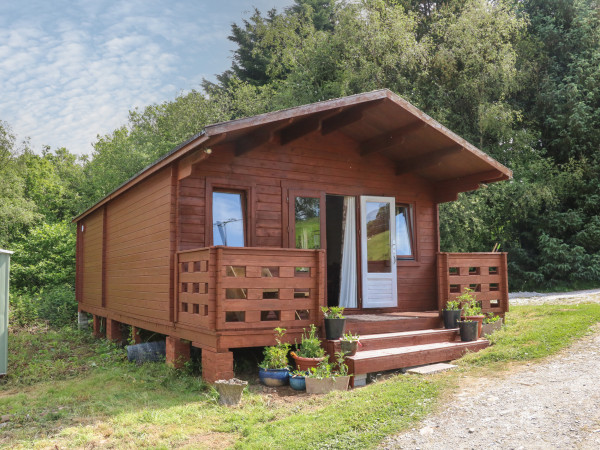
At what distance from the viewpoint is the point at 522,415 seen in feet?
14.7

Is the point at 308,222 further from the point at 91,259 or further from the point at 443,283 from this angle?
the point at 91,259

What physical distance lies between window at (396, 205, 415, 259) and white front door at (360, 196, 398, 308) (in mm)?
329

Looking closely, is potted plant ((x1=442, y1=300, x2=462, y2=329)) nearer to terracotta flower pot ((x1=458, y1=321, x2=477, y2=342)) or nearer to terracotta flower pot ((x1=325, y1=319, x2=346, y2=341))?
terracotta flower pot ((x1=458, y1=321, x2=477, y2=342))

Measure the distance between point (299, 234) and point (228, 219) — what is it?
118cm

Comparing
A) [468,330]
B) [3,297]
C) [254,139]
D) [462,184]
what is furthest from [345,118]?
[3,297]

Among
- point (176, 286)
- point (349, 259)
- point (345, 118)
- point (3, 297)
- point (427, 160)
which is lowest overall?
point (3, 297)

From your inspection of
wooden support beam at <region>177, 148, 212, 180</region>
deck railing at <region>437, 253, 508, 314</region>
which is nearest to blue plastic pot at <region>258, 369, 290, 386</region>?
wooden support beam at <region>177, 148, 212, 180</region>

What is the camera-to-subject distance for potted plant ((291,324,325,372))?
6059 millimetres

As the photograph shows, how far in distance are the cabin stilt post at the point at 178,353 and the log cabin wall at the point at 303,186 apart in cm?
133

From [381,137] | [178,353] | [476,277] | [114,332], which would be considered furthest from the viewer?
[114,332]

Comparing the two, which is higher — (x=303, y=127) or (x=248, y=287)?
(x=303, y=127)

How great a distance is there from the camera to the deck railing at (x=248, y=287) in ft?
19.6

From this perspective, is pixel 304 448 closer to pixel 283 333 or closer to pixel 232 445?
pixel 232 445

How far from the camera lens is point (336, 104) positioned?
715 cm
